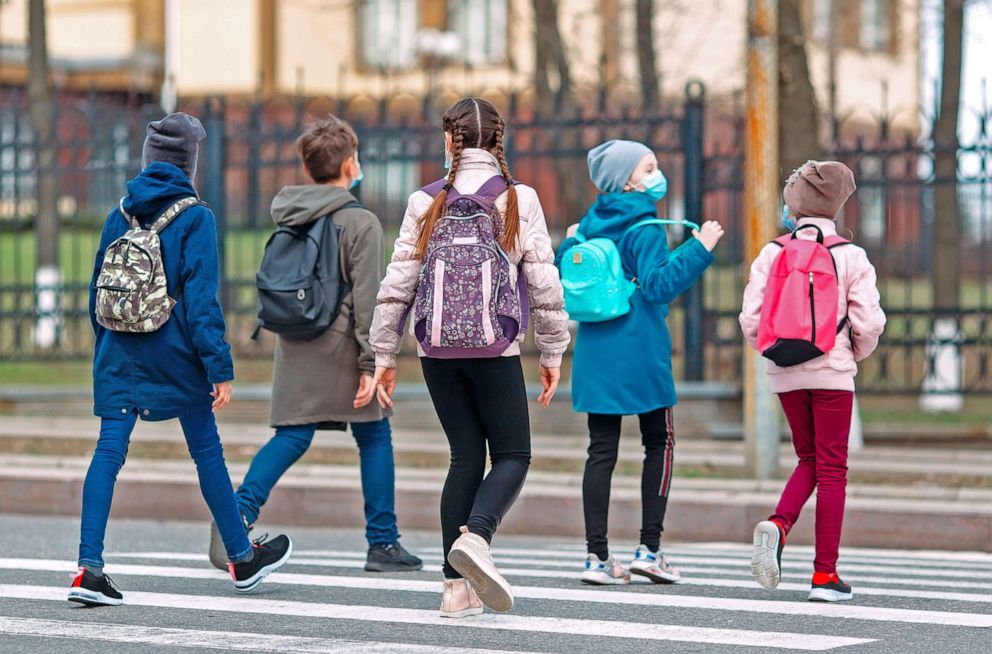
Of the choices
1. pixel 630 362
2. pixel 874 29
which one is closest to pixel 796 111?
pixel 630 362

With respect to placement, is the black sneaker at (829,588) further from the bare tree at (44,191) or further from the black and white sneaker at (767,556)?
the bare tree at (44,191)

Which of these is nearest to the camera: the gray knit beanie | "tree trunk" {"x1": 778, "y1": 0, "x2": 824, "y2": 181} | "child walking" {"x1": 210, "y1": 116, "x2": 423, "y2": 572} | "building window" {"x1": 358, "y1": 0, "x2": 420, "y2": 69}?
the gray knit beanie

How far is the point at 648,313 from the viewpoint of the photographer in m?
7.13

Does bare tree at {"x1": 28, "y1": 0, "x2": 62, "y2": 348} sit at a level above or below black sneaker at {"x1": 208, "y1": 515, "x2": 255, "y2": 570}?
above

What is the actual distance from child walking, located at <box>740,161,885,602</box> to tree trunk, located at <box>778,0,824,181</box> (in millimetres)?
6731

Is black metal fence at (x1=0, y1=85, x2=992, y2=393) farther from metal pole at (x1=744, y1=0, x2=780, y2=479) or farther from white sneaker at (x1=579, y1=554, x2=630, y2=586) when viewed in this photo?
white sneaker at (x1=579, y1=554, x2=630, y2=586)

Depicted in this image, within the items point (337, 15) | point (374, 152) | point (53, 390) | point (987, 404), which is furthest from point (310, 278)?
point (337, 15)

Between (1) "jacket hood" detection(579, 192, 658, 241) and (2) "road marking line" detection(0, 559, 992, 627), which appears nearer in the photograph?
(2) "road marking line" detection(0, 559, 992, 627)

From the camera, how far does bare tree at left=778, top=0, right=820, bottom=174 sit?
13555mm

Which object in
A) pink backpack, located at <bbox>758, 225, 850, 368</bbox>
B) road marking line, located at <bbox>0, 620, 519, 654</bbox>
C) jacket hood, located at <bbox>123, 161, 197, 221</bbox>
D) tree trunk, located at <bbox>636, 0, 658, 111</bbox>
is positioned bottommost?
road marking line, located at <bbox>0, 620, 519, 654</bbox>

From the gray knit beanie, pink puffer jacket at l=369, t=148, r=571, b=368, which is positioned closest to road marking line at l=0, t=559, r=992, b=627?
pink puffer jacket at l=369, t=148, r=571, b=368

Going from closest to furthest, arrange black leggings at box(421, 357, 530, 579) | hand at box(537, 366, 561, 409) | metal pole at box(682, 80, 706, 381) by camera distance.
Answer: black leggings at box(421, 357, 530, 579)
hand at box(537, 366, 561, 409)
metal pole at box(682, 80, 706, 381)

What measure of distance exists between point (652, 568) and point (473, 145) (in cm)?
195

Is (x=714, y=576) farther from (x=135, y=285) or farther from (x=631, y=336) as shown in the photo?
(x=135, y=285)
